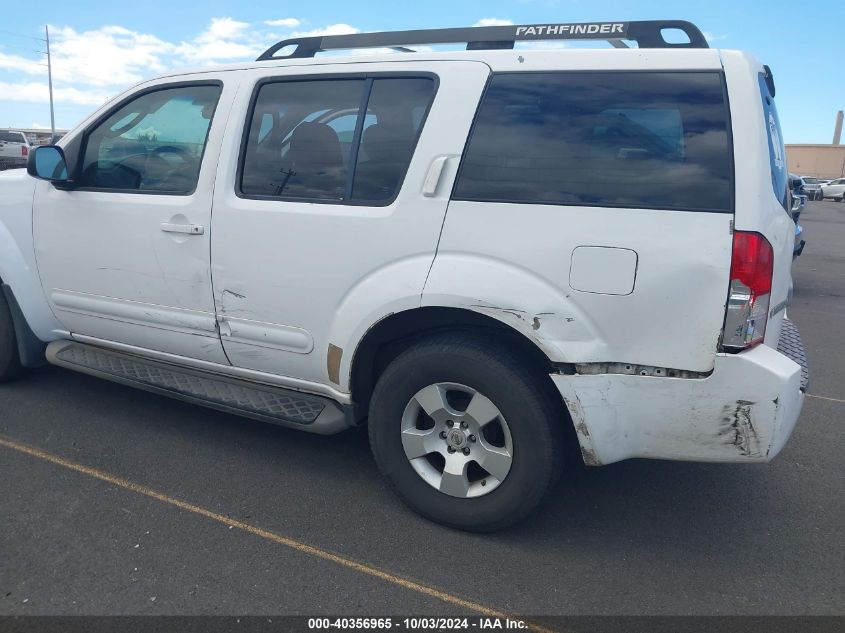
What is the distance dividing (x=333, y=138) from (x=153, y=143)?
114 centimetres

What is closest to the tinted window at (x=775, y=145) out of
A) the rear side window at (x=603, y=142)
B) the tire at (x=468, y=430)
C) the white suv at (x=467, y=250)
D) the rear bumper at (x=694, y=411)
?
the white suv at (x=467, y=250)

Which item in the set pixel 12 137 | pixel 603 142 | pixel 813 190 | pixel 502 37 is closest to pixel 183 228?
pixel 502 37

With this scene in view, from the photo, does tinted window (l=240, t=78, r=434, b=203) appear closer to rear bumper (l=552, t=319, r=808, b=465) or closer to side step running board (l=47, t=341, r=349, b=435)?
side step running board (l=47, t=341, r=349, b=435)

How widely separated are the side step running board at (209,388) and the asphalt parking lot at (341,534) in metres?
0.34

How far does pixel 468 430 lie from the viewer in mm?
2947

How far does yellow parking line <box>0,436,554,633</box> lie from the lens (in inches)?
102

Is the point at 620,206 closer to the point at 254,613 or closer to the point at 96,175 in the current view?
the point at 254,613

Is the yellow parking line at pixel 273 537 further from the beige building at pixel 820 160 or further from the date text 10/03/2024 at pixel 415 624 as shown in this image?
the beige building at pixel 820 160

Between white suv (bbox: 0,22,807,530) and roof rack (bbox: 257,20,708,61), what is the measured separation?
0.01 m

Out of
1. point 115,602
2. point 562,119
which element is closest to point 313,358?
point 115,602

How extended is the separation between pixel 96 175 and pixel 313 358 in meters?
1.75

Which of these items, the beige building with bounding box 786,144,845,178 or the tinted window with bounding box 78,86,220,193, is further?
the beige building with bounding box 786,144,845,178

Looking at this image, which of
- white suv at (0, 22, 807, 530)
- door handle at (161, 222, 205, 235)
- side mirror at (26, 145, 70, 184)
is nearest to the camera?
white suv at (0, 22, 807, 530)

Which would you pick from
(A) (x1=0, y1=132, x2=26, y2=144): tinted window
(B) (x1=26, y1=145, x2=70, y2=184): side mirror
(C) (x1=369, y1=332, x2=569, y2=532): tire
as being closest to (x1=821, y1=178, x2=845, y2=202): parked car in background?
(A) (x1=0, y1=132, x2=26, y2=144): tinted window
